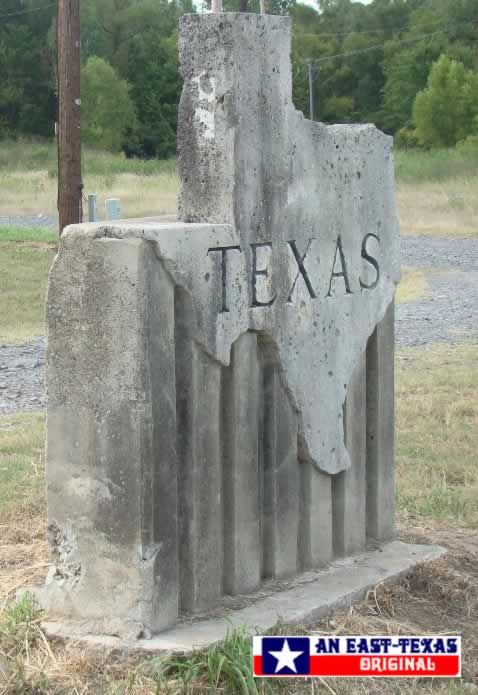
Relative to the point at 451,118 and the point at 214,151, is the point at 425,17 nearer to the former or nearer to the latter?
the point at 451,118

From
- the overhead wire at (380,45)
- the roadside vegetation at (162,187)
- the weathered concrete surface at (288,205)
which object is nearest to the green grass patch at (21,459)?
the weathered concrete surface at (288,205)

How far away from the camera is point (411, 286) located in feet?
56.4

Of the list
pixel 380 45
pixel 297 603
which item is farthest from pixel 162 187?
pixel 380 45

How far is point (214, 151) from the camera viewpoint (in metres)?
5.04

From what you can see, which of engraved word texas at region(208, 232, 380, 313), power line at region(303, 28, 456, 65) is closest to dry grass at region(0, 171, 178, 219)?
engraved word texas at region(208, 232, 380, 313)

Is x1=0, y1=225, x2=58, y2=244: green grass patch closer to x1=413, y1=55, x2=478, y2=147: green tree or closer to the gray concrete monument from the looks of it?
the gray concrete monument

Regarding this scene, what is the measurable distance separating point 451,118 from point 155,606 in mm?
53773

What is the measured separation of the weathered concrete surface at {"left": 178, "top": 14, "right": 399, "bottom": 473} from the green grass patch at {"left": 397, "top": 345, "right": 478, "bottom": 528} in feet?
4.74

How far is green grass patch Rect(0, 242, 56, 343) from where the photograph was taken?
14062 millimetres

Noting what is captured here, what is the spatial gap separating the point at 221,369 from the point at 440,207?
22736mm

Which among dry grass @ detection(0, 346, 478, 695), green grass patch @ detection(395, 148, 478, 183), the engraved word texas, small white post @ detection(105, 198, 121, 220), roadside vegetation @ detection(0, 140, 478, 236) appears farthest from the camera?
green grass patch @ detection(395, 148, 478, 183)

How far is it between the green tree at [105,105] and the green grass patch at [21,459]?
154 ft

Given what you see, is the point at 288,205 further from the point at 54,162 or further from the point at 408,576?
the point at 54,162

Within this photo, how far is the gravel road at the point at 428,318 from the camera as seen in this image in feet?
35.0
